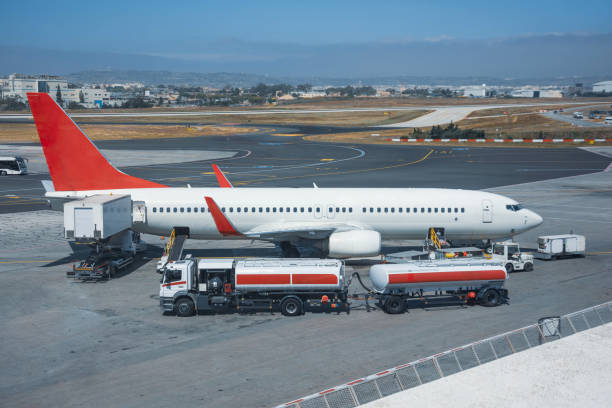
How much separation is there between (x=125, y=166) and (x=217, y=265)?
61.6m

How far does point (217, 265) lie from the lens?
2780 cm

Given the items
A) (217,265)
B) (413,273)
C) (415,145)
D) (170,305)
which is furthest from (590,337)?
(415,145)

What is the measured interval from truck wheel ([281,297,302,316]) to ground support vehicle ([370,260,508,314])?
397 cm

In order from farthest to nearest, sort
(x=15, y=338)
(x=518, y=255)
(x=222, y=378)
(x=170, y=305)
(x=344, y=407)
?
(x=518, y=255), (x=170, y=305), (x=15, y=338), (x=222, y=378), (x=344, y=407)

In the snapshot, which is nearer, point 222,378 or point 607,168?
point 222,378

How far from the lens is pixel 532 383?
1756 centimetres

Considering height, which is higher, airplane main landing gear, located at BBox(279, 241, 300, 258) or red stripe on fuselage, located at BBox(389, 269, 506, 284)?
red stripe on fuselage, located at BBox(389, 269, 506, 284)

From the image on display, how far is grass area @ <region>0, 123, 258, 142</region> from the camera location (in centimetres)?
13079

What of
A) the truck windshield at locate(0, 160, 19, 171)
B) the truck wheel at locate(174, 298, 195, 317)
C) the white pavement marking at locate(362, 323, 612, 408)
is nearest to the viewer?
the white pavement marking at locate(362, 323, 612, 408)

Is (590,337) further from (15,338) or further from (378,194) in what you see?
(15,338)

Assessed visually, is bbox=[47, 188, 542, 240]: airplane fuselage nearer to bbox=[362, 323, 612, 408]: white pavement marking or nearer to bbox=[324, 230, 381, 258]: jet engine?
bbox=[324, 230, 381, 258]: jet engine

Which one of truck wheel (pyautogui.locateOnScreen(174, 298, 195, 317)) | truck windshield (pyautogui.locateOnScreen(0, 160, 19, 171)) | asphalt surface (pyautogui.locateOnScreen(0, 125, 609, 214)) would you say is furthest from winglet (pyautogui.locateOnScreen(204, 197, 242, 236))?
truck windshield (pyautogui.locateOnScreen(0, 160, 19, 171))

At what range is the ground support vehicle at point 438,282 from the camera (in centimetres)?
2759

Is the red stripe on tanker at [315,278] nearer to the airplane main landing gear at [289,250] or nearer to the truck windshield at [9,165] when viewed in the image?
the airplane main landing gear at [289,250]
